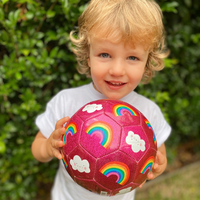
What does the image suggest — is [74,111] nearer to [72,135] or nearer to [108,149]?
[72,135]

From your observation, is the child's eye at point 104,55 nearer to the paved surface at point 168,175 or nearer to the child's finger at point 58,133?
the child's finger at point 58,133

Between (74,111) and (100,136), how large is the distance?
57 centimetres

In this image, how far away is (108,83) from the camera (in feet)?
5.54

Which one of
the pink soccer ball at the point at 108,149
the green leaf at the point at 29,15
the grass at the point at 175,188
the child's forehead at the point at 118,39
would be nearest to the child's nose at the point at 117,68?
the child's forehead at the point at 118,39

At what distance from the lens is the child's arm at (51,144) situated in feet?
5.06

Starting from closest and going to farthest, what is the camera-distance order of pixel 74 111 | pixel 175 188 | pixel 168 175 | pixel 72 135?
pixel 72 135
pixel 74 111
pixel 175 188
pixel 168 175

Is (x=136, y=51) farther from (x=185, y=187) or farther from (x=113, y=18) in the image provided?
(x=185, y=187)

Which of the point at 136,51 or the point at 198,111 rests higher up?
the point at 136,51

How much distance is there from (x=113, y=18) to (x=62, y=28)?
922 millimetres

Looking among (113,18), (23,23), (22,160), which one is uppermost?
(113,18)

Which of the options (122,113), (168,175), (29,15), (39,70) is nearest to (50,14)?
(29,15)

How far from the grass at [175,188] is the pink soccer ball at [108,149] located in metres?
2.08

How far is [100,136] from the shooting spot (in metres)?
1.34

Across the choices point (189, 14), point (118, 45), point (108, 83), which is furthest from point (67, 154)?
point (189, 14)
